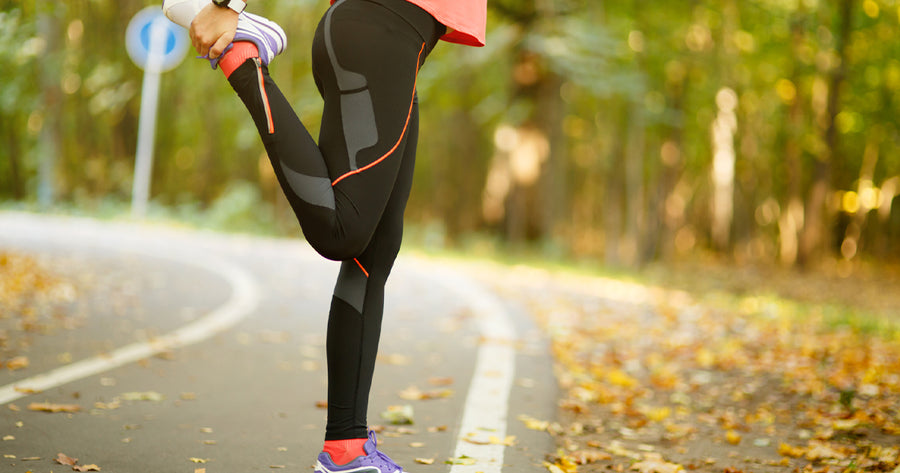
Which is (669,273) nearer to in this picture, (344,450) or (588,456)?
(588,456)

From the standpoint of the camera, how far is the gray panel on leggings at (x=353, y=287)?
2811 millimetres

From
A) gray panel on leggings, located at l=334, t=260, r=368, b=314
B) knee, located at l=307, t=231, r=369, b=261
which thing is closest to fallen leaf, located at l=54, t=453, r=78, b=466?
gray panel on leggings, located at l=334, t=260, r=368, b=314

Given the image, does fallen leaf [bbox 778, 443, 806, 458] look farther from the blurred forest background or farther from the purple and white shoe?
the blurred forest background

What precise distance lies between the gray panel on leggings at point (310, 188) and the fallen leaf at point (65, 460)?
1.41 meters

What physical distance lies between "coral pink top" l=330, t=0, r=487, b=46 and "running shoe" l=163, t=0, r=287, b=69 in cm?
27

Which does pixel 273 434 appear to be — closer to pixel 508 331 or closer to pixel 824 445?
pixel 824 445

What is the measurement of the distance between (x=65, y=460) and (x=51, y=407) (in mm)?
903

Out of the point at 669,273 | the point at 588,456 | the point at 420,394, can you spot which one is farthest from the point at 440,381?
the point at 669,273

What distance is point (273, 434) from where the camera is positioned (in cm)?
372

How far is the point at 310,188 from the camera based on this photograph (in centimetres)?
254

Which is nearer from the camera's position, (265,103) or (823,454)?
(265,103)

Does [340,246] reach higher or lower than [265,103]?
lower

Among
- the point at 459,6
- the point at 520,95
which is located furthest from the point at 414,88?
the point at 520,95

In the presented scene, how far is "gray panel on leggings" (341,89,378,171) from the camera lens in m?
2.60
